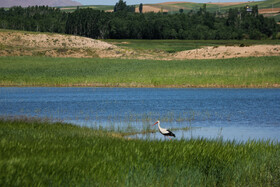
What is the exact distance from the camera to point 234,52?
7994 cm

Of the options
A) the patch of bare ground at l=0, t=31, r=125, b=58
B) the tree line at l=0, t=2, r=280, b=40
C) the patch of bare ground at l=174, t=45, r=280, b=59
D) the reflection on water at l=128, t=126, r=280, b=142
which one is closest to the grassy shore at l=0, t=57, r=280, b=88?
the patch of bare ground at l=174, t=45, r=280, b=59

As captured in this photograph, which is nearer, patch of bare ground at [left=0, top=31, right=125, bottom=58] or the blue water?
the blue water

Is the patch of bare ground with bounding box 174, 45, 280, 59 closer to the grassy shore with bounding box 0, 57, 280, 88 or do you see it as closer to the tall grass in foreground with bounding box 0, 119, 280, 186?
the grassy shore with bounding box 0, 57, 280, 88

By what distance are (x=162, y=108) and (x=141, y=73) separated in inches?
982

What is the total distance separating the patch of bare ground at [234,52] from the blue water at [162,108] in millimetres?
33657

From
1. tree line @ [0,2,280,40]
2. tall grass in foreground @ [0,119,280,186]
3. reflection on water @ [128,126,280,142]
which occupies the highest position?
tall grass in foreground @ [0,119,280,186]

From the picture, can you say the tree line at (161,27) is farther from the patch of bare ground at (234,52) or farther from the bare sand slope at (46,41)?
the patch of bare ground at (234,52)

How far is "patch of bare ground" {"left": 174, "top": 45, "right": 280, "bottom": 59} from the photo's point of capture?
77.5 metres

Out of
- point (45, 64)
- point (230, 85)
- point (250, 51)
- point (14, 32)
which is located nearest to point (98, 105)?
point (230, 85)

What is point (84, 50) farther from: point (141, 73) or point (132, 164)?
point (132, 164)

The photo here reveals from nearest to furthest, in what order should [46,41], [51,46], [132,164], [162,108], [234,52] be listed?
[132,164], [162,108], [234,52], [51,46], [46,41]

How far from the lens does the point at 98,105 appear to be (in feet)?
114

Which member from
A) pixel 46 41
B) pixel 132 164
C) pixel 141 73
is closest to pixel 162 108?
pixel 132 164

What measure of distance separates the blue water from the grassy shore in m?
2.81
